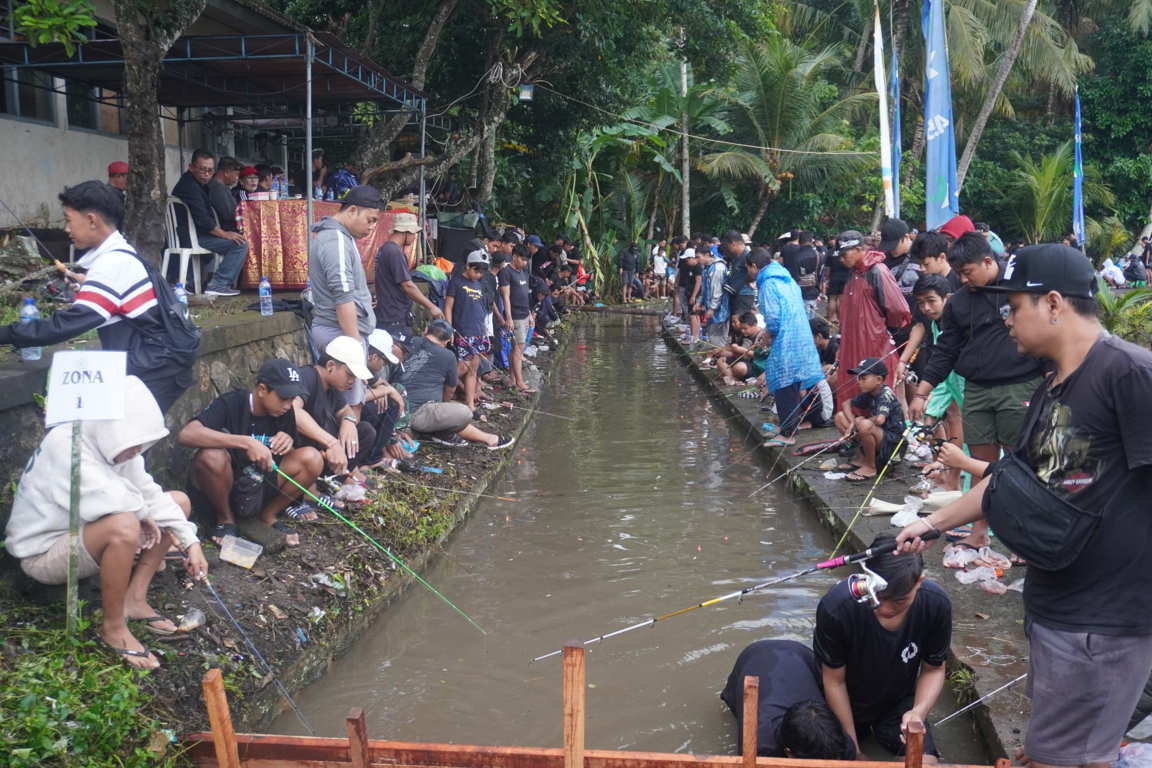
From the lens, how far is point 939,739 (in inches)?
173

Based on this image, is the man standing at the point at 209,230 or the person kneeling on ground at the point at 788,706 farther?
the man standing at the point at 209,230

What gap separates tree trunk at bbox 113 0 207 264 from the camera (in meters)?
7.05

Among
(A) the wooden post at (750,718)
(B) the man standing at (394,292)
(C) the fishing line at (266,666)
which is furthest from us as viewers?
(B) the man standing at (394,292)

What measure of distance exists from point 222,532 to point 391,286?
14.3ft

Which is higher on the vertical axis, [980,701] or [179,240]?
[179,240]

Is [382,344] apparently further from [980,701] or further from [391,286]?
[980,701]

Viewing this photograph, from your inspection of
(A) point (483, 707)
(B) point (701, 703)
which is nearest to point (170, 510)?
(A) point (483, 707)

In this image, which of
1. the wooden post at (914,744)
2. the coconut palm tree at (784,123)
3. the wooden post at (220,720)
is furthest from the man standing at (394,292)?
the coconut palm tree at (784,123)

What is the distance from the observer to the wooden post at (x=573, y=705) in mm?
2873

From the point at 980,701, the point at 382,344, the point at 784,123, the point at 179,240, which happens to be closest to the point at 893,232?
the point at 382,344

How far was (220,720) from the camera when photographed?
3.18 metres

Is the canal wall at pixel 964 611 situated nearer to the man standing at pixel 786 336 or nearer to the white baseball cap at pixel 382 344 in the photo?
the man standing at pixel 786 336

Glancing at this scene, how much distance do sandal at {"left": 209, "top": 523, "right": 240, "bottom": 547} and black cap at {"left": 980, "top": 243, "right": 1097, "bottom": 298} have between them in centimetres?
429

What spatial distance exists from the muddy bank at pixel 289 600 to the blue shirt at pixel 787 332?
11.6ft
